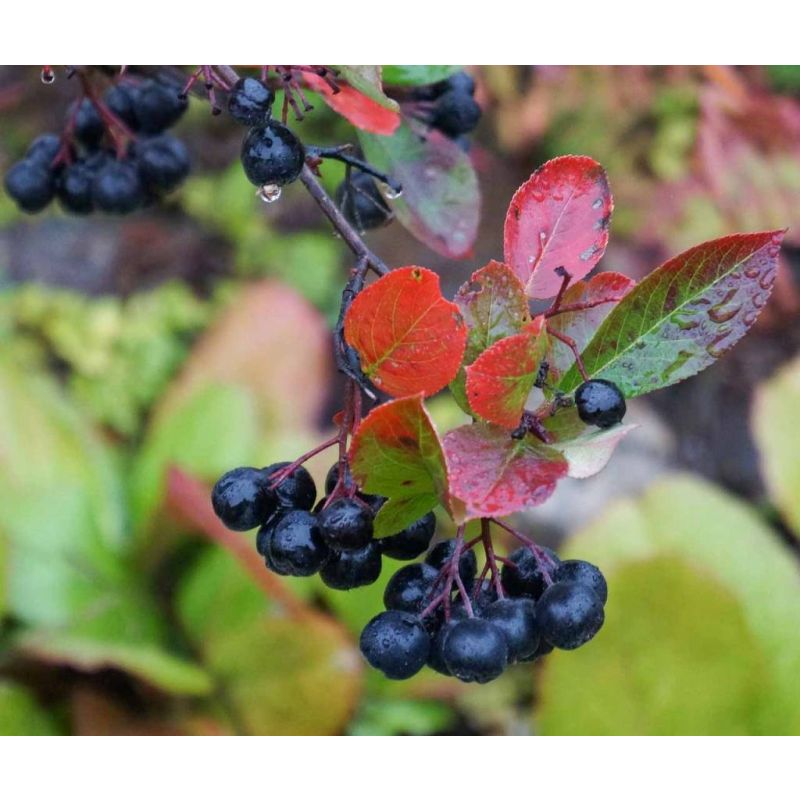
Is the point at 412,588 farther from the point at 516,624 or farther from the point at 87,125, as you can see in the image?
the point at 87,125

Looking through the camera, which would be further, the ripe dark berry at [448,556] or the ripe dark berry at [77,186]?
the ripe dark berry at [77,186]

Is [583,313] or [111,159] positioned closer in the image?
[583,313]

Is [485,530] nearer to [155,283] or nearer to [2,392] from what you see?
[2,392]

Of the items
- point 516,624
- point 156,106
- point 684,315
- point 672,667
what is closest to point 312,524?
point 516,624

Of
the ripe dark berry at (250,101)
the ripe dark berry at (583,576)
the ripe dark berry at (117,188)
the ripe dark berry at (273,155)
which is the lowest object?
the ripe dark berry at (583,576)

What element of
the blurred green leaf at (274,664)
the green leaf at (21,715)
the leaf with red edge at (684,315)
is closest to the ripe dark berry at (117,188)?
the leaf with red edge at (684,315)

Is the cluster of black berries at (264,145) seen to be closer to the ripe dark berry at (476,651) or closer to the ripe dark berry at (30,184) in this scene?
the ripe dark berry at (476,651)

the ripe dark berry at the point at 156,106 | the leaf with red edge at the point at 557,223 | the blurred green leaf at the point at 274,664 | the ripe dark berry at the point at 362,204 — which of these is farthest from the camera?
the blurred green leaf at the point at 274,664
